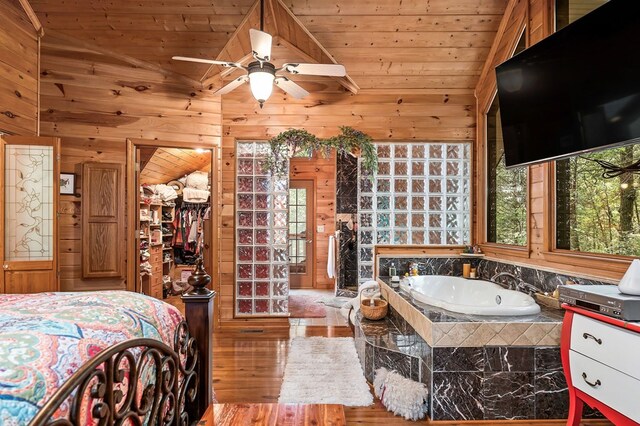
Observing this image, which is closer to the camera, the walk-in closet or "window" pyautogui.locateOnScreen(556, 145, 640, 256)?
"window" pyautogui.locateOnScreen(556, 145, 640, 256)

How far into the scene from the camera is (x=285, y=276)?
4168 mm

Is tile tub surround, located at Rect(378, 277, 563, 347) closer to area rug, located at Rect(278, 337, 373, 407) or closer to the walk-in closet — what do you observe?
area rug, located at Rect(278, 337, 373, 407)

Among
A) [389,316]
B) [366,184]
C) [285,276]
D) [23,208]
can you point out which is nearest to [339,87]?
[366,184]

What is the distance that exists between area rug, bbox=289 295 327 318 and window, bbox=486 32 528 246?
2.37 metres

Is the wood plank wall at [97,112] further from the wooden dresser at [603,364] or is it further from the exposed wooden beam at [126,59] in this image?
the wooden dresser at [603,364]

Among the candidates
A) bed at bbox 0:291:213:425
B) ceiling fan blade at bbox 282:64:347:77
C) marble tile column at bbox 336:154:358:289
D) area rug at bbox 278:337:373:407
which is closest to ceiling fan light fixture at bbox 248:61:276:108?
ceiling fan blade at bbox 282:64:347:77

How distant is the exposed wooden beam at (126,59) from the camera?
3.67 metres

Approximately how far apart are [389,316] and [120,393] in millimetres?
2625

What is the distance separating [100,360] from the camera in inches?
35.3

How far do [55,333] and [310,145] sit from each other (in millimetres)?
3275

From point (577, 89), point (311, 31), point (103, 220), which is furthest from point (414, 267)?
point (103, 220)

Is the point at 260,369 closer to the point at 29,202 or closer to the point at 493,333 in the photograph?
the point at 493,333

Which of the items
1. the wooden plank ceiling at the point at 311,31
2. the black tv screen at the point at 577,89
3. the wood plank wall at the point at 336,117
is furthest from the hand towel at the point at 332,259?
the black tv screen at the point at 577,89

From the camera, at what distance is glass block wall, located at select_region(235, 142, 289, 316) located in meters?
4.12
